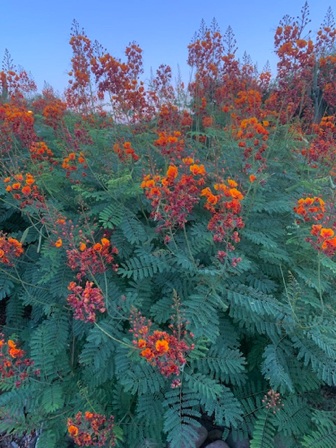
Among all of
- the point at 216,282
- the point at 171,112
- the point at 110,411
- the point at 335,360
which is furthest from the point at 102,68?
the point at 335,360

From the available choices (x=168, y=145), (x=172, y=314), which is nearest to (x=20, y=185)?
(x=168, y=145)

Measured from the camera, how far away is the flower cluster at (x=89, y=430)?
167 cm

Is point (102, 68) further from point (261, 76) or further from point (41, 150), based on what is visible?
point (261, 76)

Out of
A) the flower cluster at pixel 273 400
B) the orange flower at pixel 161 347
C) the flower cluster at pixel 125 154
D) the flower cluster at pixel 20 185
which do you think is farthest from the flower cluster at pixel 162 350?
the flower cluster at pixel 125 154

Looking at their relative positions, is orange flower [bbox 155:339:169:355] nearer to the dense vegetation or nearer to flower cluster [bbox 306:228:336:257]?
the dense vegetation

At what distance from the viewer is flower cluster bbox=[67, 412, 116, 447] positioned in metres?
1.67

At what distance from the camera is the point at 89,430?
69.7 inches

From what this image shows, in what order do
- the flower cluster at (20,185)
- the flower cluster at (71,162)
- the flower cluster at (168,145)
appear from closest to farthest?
1. the flower cluster at (20,185)
2. the flower cluster at (168,145)
3. the flower cluster at (71,162)

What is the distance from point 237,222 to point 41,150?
79.7 inches

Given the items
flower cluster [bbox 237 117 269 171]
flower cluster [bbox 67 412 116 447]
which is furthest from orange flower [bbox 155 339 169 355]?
flower cluster [bbox 237 117 269 171]

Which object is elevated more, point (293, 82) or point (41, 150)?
point (293, 82)

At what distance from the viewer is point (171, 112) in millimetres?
3406

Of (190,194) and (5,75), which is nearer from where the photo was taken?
(190,194)

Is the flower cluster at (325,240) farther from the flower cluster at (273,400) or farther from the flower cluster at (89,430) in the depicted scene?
the flower cluster at (89,430)
